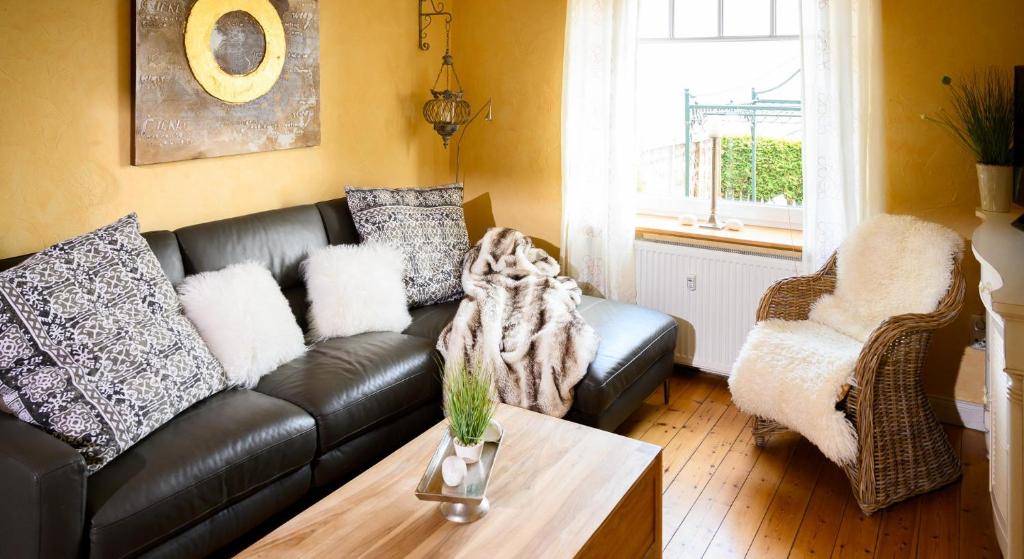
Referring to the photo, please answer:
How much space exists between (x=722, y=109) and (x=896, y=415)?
176cm

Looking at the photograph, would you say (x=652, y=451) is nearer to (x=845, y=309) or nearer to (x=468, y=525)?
(x=468, y=525)

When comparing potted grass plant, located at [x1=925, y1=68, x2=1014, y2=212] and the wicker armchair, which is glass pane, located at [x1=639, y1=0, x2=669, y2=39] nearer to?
potted grass plant, located at [x1=925, y1=68, x2=1014, y2=212]

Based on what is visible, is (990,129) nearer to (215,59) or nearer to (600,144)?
(600,144)

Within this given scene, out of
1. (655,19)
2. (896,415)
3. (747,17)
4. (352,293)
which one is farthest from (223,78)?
(896,415)

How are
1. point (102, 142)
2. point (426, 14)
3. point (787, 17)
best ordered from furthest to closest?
point (426, 14) < point (787, 17) < point (102, 142)

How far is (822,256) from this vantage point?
3.49m

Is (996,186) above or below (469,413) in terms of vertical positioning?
above

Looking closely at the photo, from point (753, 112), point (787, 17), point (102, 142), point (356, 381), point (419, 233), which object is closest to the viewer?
point (356, 381)

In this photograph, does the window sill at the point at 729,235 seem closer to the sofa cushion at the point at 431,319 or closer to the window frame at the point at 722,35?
the window frame at the point at 722,35

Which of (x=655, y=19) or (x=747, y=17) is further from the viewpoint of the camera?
(x=655, y=19)

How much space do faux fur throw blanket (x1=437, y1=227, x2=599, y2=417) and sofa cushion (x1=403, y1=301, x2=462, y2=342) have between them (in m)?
0.10

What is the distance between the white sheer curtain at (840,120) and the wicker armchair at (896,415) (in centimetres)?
60

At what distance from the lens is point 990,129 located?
9.66 ft

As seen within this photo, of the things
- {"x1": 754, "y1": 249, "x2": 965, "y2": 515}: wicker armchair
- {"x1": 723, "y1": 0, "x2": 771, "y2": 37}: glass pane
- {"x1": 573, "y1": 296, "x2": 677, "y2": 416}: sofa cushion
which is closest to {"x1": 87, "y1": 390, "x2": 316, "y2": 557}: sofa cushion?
{"x1": 573, "y1": 296, "x2": 677, "y2": 416}: sofa cushion
